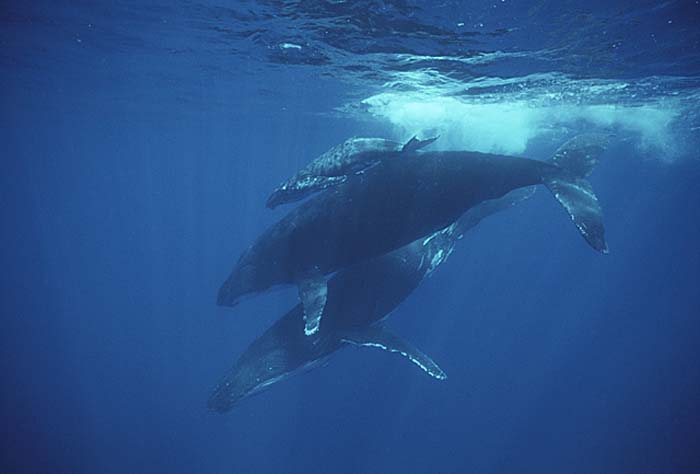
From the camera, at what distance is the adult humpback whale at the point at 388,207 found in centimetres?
829

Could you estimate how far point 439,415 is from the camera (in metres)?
25.4

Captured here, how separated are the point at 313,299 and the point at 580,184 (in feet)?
18.9

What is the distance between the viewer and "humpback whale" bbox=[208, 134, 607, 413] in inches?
367

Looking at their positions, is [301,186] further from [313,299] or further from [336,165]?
[313,299]

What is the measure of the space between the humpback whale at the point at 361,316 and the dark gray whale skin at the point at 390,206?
4.65ft

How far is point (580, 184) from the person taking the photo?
8.88 meters

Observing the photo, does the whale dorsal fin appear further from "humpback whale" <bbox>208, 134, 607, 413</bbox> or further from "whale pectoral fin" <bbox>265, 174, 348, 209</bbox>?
"humpback whale" <bbox>208, 134, 607, 413</bbox>

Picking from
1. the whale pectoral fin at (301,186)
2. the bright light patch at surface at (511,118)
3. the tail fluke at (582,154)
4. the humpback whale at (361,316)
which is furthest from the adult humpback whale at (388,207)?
the bright light patch at surface at (511,118)

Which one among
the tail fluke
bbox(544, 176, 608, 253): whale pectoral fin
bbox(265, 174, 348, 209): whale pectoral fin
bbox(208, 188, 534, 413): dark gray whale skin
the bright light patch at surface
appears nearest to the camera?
bbox(544, 176, 608, 253): whale pectoral fin

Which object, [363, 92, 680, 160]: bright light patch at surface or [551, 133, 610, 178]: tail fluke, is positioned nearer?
[551, 133, 610, 178]: tail fluke

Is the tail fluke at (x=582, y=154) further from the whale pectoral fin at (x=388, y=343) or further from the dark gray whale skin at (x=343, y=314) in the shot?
the whale pectoral fin at (x=388, y=343)

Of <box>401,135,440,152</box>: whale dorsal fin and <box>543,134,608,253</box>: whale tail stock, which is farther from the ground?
<box>401,135,440,152</box>: whale dorsal fin

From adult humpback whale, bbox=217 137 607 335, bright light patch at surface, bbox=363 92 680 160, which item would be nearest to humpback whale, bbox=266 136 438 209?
adult humpback whale, bbox=217 137 607 335

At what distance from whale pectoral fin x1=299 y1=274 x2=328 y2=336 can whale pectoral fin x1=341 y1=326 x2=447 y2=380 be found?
141 cm
